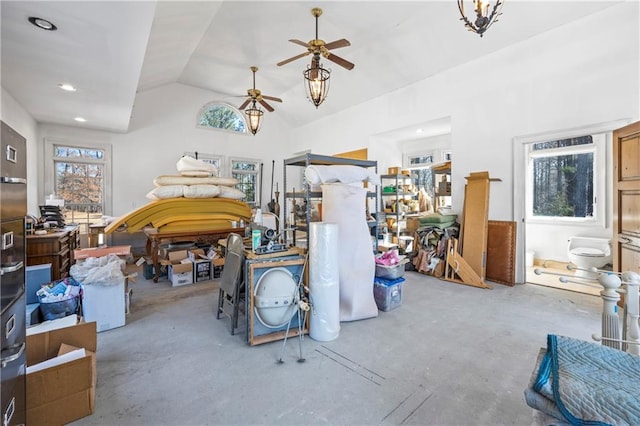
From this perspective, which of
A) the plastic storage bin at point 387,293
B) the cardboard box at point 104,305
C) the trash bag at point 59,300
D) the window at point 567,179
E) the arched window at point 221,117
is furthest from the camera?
the arched window at point 221,117

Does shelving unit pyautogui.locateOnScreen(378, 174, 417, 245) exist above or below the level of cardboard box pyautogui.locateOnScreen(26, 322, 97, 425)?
above

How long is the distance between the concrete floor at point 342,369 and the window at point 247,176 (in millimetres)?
5104

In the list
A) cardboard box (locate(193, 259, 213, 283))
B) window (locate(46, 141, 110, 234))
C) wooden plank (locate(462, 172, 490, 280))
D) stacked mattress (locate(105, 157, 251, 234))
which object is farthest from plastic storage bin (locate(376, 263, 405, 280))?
window (locate(46, 141, 110, 234))

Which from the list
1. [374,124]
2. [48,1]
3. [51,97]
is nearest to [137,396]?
[48,1]

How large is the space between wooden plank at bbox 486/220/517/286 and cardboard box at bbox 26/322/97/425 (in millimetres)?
4920

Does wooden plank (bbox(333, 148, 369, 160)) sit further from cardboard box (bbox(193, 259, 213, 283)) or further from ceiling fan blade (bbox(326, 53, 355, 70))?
cardboard box (bbox(193, 259, 213, 283))

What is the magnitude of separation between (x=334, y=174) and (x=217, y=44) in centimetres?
397

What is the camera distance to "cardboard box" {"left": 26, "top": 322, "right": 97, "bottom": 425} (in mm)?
1581

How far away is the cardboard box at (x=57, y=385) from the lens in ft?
5.19

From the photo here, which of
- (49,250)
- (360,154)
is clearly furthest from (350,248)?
(360,154)

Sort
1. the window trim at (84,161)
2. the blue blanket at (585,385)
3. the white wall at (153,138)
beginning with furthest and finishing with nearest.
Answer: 1. the white wall at (153,138)
2. the window trim at (84,161)
3. the blue blanket at (585,385)

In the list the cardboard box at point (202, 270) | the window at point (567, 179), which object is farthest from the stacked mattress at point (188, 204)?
the window at point (567, 179)

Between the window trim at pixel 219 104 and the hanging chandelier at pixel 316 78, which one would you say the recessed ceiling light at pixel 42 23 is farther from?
the window trim at pixel 219 104

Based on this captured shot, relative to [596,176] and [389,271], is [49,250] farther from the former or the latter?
[596,176]
